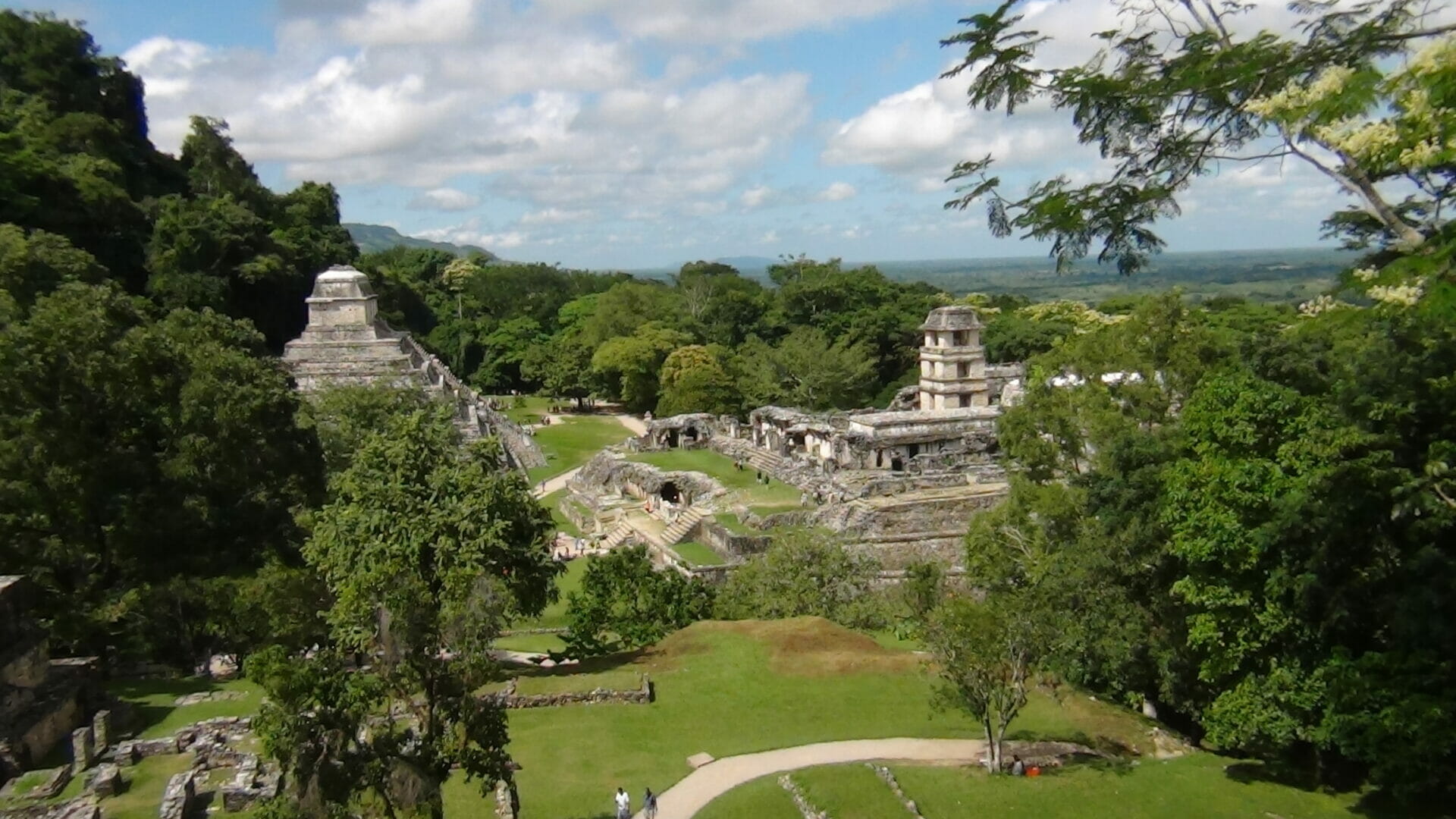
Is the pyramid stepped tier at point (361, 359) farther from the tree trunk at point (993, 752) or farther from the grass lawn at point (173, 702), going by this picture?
the tree trunk at point (993, 752)

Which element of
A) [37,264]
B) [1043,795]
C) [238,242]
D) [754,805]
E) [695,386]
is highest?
[238,242]

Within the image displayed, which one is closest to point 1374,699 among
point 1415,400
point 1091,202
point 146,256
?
point 1415,400

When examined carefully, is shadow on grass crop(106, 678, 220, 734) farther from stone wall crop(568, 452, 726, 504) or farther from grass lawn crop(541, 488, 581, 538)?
stone wall crop(568, 452, 726, 504)

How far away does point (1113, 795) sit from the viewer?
13.1 metres

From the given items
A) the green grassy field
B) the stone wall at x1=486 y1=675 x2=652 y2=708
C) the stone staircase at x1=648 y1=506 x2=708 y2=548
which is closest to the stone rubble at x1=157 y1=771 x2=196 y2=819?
the stone wall at x1=486 y1=675 x2=652 y2=708

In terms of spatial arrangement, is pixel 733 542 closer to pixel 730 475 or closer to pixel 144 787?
pixel 730 475

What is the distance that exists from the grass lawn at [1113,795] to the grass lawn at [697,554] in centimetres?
1416

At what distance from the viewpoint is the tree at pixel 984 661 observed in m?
13.7

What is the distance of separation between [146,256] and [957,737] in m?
41.2

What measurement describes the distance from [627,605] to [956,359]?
21.4 metres

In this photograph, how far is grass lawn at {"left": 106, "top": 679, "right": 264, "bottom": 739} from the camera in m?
14.1

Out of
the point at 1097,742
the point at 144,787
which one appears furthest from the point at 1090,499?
the point at 144,787

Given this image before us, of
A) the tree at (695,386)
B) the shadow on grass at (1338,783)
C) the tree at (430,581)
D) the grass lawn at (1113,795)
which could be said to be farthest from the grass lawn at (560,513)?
the shadow on grass at (1338,783)

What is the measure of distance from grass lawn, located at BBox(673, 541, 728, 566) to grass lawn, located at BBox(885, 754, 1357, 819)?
558 inches
